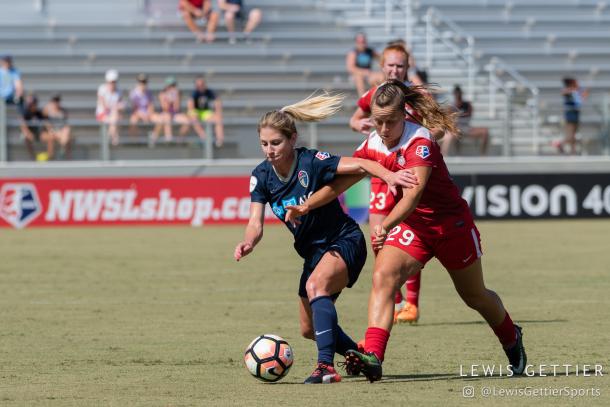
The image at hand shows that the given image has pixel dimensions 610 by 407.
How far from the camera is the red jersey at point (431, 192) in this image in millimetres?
7113

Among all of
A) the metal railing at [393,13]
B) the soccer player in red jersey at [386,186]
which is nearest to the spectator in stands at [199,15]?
the metal railing at [393,13]

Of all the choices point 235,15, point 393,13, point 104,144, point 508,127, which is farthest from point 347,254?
point 393,13

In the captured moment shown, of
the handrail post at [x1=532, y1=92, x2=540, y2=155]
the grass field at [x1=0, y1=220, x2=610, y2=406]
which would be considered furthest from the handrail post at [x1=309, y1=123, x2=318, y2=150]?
the handrail post at [x1=532, y1=92, x2=540, y2=155]

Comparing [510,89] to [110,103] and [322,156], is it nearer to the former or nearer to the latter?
[110,103]

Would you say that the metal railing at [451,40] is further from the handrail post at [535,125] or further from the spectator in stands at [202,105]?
the spectator in stands at [202,105]

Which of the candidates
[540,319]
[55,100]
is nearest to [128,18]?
[55,100]

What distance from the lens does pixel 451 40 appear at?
90.9 ft

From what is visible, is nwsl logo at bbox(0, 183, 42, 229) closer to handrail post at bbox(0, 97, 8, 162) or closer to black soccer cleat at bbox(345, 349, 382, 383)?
handrail post at bbox(0, 97, 8, 162)

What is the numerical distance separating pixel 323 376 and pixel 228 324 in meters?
3.06

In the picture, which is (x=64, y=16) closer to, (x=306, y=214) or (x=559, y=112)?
(x=559, y=112)

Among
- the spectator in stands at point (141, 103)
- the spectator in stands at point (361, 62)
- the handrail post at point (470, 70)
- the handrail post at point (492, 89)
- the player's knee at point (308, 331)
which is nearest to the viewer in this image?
the player's knee at point (308, 331)

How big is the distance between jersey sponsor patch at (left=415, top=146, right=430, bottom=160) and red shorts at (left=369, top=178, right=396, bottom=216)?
2162 millimetres

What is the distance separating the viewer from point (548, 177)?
22203 mm

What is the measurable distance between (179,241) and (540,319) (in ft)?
30.5
